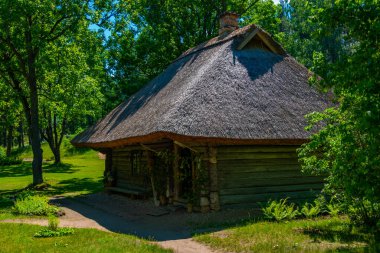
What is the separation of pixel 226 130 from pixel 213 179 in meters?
1.82

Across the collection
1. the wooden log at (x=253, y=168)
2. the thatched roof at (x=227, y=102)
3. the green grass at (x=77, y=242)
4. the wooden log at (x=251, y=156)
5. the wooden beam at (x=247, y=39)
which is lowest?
the green grass at (x=77, y=242)

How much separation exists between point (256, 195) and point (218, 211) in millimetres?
1677

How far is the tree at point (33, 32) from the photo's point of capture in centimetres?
2039

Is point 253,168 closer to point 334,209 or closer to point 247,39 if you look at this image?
point 334,209

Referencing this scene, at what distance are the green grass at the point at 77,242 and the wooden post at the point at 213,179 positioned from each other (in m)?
3.61

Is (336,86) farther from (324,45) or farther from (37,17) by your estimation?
(324,45)

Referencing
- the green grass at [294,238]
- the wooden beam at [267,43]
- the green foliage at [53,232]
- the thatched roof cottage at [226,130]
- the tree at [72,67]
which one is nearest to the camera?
the green grass at [294,238]

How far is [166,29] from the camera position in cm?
3031

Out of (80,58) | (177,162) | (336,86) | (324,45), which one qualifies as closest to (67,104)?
(80,58)

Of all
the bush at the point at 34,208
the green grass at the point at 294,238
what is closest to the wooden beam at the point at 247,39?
the green grass at the point at 294,238

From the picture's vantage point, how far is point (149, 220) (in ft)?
42.5

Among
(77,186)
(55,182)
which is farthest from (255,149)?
(55,182)

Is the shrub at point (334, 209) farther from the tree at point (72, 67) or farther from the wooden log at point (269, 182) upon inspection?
the tree at point (72, 67)

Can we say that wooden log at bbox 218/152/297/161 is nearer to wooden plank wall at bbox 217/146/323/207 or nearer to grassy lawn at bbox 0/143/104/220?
wooden plank wall at bbox 217/146/323/207
